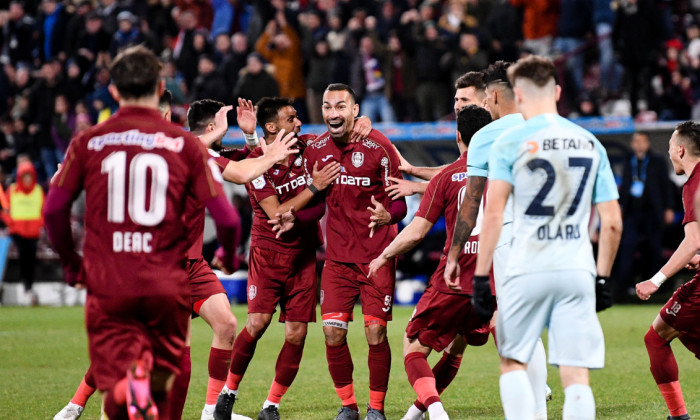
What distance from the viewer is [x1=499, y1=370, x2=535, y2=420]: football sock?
5562mm

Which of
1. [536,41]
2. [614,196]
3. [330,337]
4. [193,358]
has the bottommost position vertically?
[193,358]

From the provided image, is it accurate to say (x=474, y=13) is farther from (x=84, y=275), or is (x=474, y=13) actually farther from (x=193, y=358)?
(x=84, y=275)

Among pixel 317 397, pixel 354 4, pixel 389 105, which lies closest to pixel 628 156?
pixel 389 105

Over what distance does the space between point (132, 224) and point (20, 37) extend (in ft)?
72.6

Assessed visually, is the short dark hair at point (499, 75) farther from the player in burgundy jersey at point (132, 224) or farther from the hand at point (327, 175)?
the player in burgundy jersey at point (132, 224)

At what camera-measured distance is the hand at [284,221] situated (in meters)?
8.64

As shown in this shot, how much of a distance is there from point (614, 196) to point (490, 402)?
3742 millimetres

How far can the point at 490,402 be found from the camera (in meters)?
8.98

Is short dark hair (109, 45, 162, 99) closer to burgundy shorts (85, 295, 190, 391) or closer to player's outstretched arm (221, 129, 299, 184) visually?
burgundy shorts (85, 295, 190, 391)

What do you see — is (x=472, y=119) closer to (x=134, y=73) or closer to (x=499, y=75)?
(x=499, y=75)

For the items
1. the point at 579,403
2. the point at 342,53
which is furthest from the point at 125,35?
the point at 579,403

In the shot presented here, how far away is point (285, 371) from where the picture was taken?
8.45m

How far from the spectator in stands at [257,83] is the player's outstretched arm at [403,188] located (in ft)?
37.3

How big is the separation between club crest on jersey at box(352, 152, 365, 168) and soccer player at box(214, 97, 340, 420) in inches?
7.7
